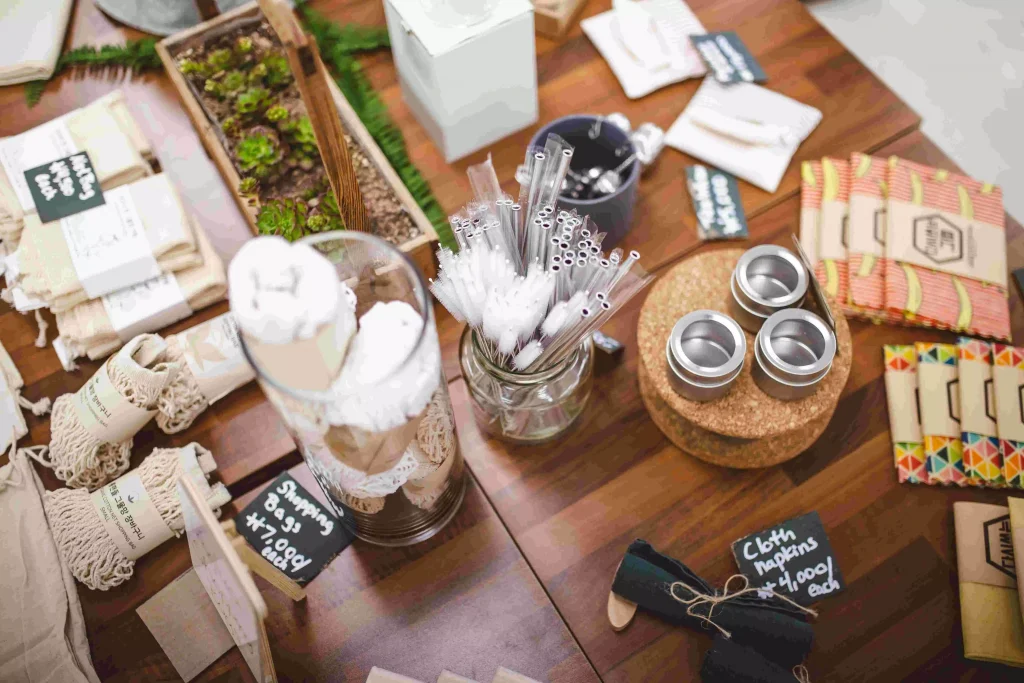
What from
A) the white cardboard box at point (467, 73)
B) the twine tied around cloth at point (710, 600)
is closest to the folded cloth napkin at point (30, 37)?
the white cardboard box at point (467, 73)

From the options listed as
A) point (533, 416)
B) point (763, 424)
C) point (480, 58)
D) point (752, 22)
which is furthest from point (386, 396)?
point (752, 22)

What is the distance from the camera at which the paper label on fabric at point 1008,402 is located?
871 mm

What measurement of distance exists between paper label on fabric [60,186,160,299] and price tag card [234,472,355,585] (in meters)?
0.35

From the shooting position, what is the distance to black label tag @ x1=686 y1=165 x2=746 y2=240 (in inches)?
40.5

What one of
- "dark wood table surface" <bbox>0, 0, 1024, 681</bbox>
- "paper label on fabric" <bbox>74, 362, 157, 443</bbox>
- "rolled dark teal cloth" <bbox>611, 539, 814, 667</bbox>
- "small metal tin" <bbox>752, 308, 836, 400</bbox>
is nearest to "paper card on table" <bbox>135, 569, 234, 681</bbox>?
"dark wood table surface" <bbox>0, 0, 1024, 681</bbox>

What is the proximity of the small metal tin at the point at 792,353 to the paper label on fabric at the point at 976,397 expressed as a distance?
0.66 ft

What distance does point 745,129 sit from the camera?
3.54 ft

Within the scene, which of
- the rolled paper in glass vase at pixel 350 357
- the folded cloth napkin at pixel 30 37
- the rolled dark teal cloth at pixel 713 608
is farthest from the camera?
the folded cloth napkin at pixel 30 37

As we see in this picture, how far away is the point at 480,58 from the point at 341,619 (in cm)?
71

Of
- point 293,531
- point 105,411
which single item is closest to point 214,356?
point 105,411

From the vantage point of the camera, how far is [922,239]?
3.22 feet

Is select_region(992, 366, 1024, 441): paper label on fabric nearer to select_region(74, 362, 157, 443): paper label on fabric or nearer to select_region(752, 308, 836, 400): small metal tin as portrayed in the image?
select_region(752, 308, 836, 400): small metal tin

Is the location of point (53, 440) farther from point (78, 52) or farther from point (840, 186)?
point (840, 186)

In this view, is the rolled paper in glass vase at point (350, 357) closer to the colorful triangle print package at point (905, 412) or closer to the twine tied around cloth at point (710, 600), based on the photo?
the twine tied around cloth at point (710, 600)
